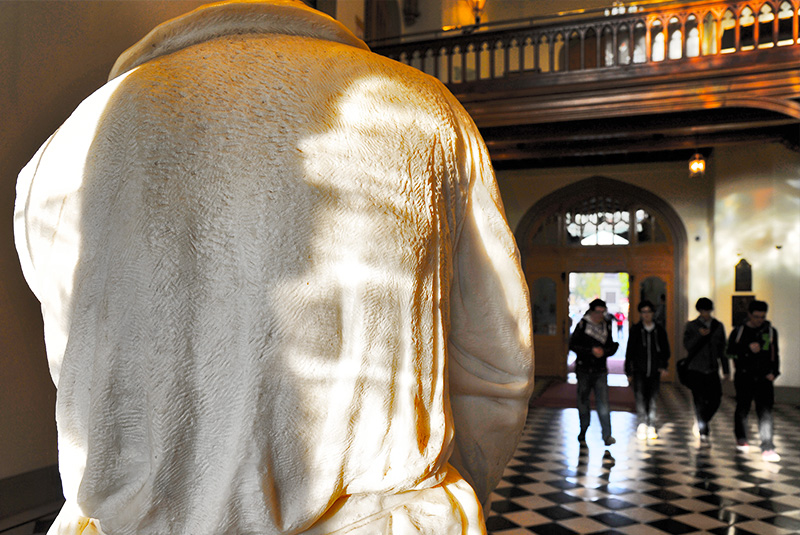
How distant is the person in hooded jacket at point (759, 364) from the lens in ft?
20.0

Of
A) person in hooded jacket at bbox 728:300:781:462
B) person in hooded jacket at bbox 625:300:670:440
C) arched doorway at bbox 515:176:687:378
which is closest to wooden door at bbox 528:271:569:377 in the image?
arched doorway at bbox 515:176:687:378

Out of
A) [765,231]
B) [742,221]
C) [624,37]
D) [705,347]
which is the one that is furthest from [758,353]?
[624,37]

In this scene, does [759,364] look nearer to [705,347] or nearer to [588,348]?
[705,347]

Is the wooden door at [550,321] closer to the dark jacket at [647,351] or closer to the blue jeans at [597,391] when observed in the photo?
the dark jacket at [647,351]

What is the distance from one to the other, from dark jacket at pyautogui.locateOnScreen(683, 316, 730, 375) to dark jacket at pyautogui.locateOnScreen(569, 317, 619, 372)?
88cm

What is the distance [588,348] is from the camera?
6348mm

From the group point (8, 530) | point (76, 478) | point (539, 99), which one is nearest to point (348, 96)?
point (76, 478)

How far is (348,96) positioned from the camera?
2.84 feet

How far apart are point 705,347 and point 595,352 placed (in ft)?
4.29

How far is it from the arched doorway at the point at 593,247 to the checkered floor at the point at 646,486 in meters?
5.49

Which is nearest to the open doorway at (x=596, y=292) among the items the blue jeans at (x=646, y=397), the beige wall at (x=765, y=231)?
the beige wall at (x=765, y=231)

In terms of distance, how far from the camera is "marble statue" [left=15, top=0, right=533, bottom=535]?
790mm

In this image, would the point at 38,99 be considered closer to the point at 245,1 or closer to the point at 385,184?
the point at 245,1

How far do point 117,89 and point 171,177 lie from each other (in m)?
0.17
